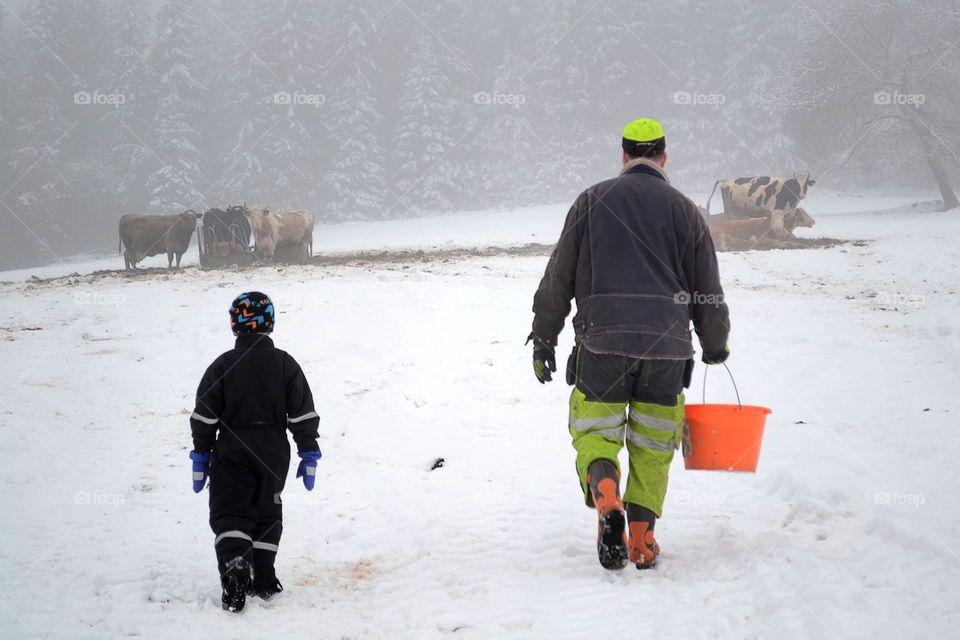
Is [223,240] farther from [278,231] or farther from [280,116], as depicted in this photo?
[280,116]

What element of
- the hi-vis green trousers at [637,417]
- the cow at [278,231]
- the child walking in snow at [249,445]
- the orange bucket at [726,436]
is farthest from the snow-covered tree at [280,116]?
the orange bucket at [726,436]

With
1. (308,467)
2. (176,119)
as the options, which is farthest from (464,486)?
(176,119)

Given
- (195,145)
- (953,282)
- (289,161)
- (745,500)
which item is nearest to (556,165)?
(289,161)

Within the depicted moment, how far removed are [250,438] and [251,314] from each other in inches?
25.8

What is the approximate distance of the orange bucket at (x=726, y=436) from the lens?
3285 mm

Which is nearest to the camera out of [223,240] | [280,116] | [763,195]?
[223,240]

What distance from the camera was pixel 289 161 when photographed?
125 feet

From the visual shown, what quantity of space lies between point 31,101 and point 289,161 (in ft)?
52.7

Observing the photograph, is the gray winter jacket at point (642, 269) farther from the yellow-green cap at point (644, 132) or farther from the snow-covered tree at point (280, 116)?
the snow-covered tree at point (280, 116)

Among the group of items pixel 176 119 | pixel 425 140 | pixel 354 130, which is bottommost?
pixel 425 140

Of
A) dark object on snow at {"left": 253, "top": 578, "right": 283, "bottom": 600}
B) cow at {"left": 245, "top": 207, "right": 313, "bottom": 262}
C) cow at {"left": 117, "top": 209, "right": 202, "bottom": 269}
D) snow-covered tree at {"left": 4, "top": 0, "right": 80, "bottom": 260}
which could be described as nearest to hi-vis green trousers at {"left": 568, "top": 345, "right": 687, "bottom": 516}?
dark object on snow at {"left": 253, "top": 578, "right": 283, "bottom": 600}

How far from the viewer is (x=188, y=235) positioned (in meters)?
17.3

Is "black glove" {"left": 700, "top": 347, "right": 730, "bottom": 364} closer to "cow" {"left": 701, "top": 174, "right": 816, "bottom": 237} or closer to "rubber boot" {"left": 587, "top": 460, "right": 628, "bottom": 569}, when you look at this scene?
"rubber boot" {"left": 587, "top": 460, "right": 628, "bottom": 569}

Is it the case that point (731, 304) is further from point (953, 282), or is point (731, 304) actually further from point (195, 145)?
point (195, 145)
